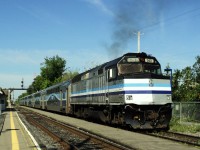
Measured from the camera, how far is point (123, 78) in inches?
709

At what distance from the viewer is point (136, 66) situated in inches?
736

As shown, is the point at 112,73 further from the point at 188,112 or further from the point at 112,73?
the point at 188,112

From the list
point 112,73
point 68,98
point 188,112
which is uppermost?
point 112,73

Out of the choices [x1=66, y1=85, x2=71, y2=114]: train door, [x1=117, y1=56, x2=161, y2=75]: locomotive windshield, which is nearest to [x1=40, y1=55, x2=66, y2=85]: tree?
[x1=66, y1=85, x2=71, y2=114]: train door

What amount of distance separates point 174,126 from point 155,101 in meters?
3.45

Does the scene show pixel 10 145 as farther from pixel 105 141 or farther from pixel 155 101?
pixel 155 101

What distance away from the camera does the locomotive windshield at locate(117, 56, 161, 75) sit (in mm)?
18609

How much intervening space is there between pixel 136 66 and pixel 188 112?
6.81 metres

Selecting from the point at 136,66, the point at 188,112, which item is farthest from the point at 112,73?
the point at 188,112

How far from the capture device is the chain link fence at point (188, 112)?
74.7 feet

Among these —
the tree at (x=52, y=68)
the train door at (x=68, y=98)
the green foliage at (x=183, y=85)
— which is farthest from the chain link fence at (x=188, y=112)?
the tree at (x=52, y=68)

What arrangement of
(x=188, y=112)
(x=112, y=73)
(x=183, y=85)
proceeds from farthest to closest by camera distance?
(x=183, y=85) < (x=188, y=112) < (x=112, y=73)

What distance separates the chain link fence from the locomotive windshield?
515 cm

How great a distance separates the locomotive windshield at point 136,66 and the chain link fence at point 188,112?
16.9 ft
